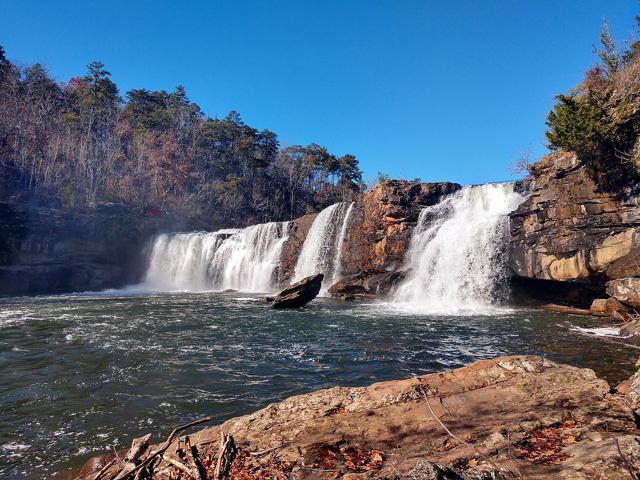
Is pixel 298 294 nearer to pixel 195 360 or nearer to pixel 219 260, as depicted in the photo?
pixel 195 360

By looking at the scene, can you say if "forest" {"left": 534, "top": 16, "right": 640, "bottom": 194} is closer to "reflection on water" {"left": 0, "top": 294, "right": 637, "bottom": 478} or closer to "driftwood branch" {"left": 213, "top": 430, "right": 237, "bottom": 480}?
"reflection on water" {"left": 0, "top": 294, "right": 637, "bottom": 478}

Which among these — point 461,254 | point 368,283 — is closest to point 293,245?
point 368,283

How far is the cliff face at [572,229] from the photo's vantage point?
1525 centimetres

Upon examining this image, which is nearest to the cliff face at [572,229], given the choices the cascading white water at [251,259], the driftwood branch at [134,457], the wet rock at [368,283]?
the wet rock at [368,283]

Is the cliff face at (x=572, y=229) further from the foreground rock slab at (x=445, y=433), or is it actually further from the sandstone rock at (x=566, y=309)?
the foreground rock slab at (x=445, y=433)

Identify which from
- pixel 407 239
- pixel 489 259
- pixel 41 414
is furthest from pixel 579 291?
pixel 41 414

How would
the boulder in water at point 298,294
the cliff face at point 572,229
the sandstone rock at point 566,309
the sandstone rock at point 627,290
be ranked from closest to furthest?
the sandstone rock at point 627,290, the cliff face at point 572,229, the sandstone rock at point 566,309, the boulder in water at point 298,294

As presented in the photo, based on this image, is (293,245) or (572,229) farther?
(293,245)

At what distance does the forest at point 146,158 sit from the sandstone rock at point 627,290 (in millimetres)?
41843

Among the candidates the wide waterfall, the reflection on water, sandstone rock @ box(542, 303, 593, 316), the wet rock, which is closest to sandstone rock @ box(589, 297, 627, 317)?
sandstone rock @ box(542, 303, 593, 316)

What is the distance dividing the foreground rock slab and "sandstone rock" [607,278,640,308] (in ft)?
35.6

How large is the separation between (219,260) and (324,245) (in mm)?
10951

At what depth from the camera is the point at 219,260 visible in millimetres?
34875

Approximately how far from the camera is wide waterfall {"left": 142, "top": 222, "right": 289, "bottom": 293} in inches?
1276
